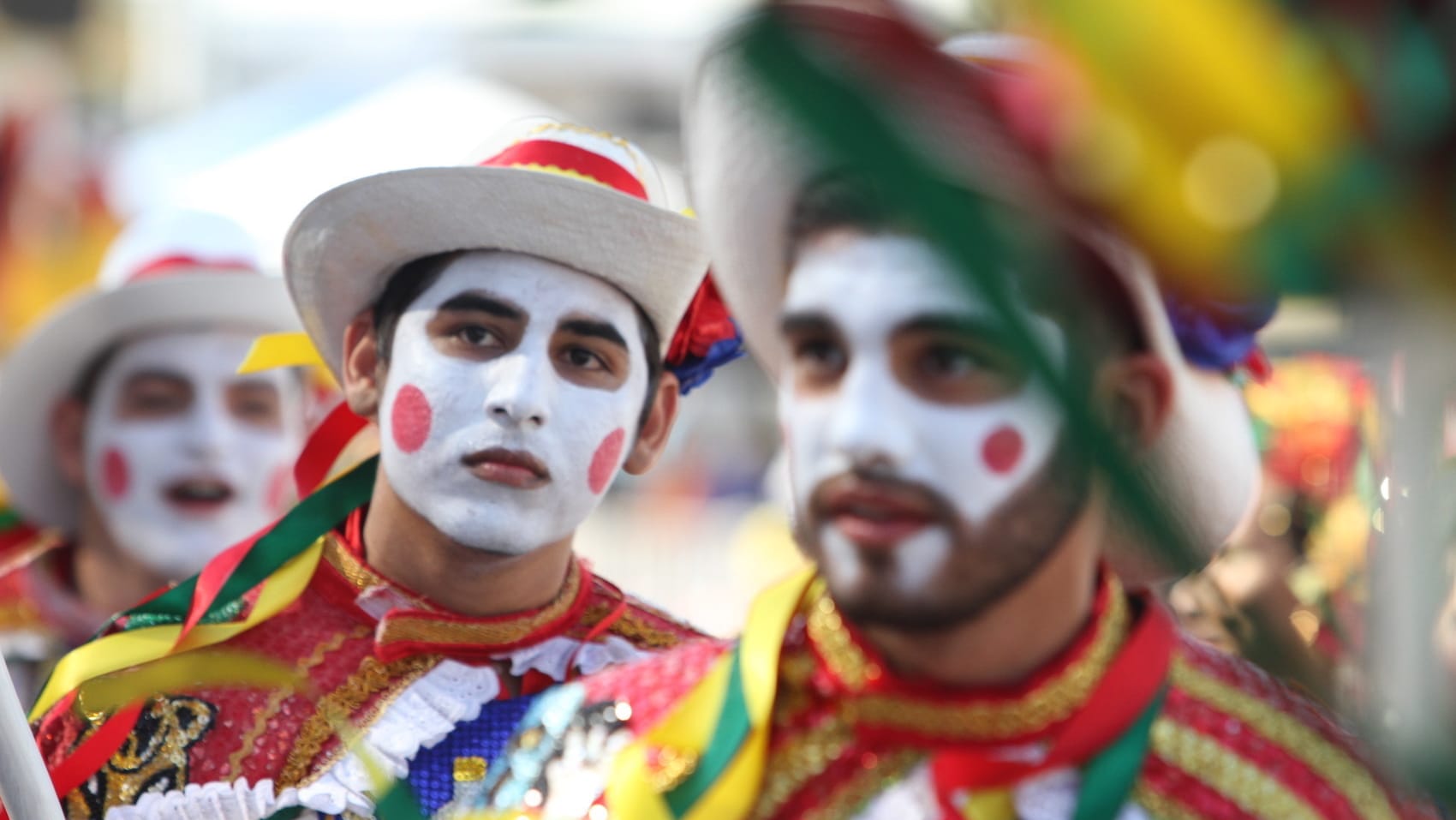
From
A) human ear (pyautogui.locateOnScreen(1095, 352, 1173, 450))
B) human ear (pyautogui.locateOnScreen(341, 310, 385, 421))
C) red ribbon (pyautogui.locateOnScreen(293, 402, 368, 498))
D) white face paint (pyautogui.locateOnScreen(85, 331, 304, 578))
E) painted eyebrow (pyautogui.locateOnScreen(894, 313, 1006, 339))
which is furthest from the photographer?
white face paint (pyautogui.locateOnScreen(85, 331, 304, 578))

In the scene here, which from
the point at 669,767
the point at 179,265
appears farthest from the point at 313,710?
the point at 179,265

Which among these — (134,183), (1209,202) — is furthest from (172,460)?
(1209,202)

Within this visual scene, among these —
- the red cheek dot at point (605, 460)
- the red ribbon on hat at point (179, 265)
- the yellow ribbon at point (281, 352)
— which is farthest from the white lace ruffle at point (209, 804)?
the red ribbon on hat at point (179, 265)

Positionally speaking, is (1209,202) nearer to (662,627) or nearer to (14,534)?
(662,627)

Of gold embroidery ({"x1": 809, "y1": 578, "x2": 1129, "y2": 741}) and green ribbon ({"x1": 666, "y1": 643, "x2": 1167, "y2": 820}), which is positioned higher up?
gold embroidery ({"x1": 809, "y1": 578, "x2": 1129, "y2": 741})

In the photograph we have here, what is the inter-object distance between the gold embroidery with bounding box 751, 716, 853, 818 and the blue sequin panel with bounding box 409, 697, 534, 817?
0.88 m

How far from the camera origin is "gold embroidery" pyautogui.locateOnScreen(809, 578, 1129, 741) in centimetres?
205

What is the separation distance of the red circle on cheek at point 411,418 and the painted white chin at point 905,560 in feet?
3.82

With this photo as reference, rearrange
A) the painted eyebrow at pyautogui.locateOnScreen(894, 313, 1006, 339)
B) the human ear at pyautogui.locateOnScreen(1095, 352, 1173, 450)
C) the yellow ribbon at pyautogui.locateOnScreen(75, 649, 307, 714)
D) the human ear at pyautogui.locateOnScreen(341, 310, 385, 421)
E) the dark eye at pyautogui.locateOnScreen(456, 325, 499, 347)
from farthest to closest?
the human ear at pyautogui.locateOnScreen(341, 310, 385, 421), the dark eye at pyautogui.locateOnScreen(456, 325, 499, 347), the yellow ribbon at pyautogui.locateOnScreen(75, 649, 307, 714), the painted eyebrow at pyautogui.locateOnScreen(894, 313, 1006, 339), the human ear at pyautogui.locateOnScreen(1095, 352, 1173, 450)

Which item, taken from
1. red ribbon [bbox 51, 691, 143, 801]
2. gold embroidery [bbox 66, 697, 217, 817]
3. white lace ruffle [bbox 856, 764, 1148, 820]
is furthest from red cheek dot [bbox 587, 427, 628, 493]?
white lace ruffle [bbox 856, 764, 1148, 820]

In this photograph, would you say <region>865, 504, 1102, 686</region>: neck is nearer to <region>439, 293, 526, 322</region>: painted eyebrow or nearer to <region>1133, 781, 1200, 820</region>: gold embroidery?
<region>1133, 781, 1200, 820</region>: gold embroidery

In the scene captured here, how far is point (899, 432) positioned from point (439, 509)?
1207 mm

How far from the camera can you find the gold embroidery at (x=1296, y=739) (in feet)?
6.67

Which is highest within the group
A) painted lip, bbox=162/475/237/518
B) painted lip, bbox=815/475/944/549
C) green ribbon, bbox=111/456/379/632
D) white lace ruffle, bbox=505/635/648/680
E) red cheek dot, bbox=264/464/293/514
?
painted lip, bbox=815/475/944/549
